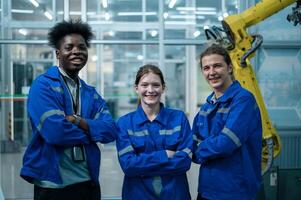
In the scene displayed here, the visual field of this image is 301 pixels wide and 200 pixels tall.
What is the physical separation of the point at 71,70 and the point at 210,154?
1.00 metres

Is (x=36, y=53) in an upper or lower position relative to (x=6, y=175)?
upper

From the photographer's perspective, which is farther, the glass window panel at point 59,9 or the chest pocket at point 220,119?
the glass window panel at point 59,9

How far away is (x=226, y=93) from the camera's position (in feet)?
7.59

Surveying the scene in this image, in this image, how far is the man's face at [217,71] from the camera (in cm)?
230

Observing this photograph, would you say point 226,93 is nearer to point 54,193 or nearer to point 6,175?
point 54,193

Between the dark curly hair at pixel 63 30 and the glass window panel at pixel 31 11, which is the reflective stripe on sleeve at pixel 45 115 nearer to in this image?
the dark curly hair at pixel 63 30

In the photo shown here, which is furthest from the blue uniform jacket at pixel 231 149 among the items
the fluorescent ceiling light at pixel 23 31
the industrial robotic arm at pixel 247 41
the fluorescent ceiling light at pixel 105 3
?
the fluorescent ceiling light at pixel 23 31

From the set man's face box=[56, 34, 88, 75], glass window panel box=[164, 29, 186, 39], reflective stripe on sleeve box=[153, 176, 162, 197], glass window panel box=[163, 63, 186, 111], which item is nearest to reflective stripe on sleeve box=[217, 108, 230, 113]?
reflective stripe on sleeve box=[153, 176, 162, 197]

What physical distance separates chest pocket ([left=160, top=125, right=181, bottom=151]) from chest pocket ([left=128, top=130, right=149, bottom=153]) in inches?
4.6

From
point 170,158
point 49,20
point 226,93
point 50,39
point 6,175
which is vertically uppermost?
point 49,20

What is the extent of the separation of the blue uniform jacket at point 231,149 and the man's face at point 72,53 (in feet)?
2.88

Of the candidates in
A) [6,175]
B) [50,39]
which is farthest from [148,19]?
[50,39]

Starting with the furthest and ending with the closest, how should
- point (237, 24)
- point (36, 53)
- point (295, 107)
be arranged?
1. point (36, 53)
2. point (295, 107)
3. point (237, 24)

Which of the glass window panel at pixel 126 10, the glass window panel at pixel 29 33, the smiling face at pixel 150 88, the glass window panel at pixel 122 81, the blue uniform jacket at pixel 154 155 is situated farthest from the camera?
the glass window panel at pixel 122 81
